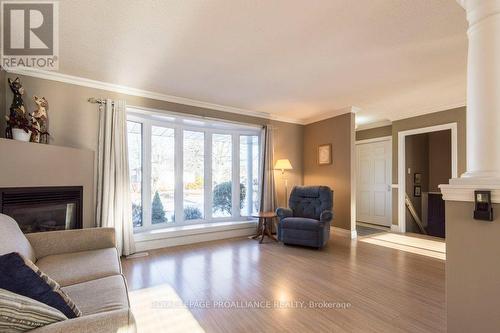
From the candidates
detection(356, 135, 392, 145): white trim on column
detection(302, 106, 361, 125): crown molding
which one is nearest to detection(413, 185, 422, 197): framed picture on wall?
detection(356, 135, 392, 145): white trim on column

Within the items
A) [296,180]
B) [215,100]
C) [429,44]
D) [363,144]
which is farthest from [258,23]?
[363,144]

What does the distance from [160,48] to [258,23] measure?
1043mm

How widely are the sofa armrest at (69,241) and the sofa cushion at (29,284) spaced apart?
1.26 metres

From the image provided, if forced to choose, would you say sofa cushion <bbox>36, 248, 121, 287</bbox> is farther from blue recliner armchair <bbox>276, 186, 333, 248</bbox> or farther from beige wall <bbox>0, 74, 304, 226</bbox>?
blue recliner armchair <bbox>276, 186, 333, 248</bbox>

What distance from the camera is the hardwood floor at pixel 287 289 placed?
180cm

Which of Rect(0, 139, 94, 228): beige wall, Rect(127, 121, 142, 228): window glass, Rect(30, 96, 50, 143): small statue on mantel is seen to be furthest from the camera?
Rect(127, 121, 142, 228): window glass

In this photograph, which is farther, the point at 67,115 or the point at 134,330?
the point at 67,115

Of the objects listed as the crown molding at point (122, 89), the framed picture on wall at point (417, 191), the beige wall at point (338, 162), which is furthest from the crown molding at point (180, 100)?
the framed picture on wall at point (417, 191)

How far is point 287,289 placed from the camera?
91.8 inches

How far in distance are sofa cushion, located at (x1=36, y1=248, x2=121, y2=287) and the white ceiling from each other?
6.42 ft

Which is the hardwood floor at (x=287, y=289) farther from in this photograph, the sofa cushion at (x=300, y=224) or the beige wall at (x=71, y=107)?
the beige wall at (x=71, y=107)

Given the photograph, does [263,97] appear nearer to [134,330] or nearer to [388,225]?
[134,330]

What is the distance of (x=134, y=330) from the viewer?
90cm

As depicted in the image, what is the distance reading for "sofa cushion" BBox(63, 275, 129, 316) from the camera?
125 cm
